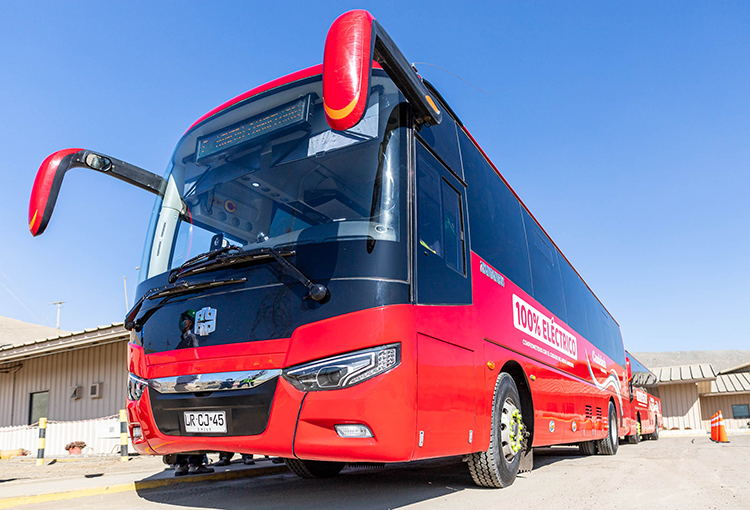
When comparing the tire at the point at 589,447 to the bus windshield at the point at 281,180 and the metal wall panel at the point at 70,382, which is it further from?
the metal wall panel at the point at 70,382

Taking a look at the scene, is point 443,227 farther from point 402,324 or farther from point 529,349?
point 529,349

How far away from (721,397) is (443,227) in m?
43.7

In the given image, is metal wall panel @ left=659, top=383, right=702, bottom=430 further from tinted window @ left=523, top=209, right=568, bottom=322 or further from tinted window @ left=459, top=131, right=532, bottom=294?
tinted window @ left=459, top=131, right=532, bottom=294

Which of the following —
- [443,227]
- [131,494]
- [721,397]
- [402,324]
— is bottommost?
[721,397]

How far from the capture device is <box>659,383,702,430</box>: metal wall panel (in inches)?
1447

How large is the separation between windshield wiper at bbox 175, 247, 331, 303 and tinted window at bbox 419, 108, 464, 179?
144cm

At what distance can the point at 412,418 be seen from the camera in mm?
3531

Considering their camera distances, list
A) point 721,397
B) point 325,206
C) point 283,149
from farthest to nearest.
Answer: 1. point 721,397
2. point 283,149
3. point 325,206

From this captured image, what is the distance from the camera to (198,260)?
4.25 m

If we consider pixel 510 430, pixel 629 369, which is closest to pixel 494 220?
pixel 510 430

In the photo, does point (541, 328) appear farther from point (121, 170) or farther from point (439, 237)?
point (121, 170)

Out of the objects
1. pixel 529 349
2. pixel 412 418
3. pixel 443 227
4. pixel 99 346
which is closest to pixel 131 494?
pixel 412 418

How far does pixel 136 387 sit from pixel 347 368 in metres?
1.93

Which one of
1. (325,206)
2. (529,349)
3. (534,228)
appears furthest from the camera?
(534,228)
